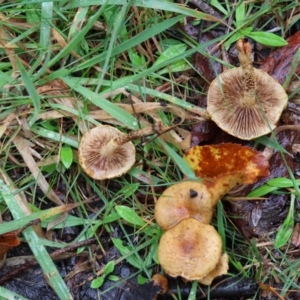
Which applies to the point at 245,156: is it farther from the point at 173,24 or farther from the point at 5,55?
the point at 5,55

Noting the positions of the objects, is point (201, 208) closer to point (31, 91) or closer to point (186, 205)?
point (186, 205)

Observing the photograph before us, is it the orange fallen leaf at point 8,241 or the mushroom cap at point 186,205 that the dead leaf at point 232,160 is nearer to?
the mushroom cap at point 186,205

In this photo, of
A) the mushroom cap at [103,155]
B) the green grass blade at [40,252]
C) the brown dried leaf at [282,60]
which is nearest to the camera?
the green grass blade at [40,252]

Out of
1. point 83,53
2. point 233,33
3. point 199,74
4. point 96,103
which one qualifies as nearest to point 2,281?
point 96,103

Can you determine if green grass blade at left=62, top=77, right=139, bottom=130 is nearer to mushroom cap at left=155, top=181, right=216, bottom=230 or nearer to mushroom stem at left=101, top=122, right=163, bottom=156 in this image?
mushroom stem at left=101, top=122, right=163, bottom=156

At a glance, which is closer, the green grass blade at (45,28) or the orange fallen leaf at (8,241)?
the orange fallen leaf at (8,241)

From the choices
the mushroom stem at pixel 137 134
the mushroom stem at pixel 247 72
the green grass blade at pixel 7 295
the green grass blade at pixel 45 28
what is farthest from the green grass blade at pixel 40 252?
the mushroom stem at pixel 247 72

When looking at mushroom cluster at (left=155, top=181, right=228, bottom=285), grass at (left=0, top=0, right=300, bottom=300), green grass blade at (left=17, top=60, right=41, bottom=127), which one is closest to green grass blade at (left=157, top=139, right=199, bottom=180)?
grass at (left=0, top=0, right=300, bottom=300)

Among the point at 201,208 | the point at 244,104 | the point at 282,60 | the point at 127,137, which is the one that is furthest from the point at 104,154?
the point at 282,60
